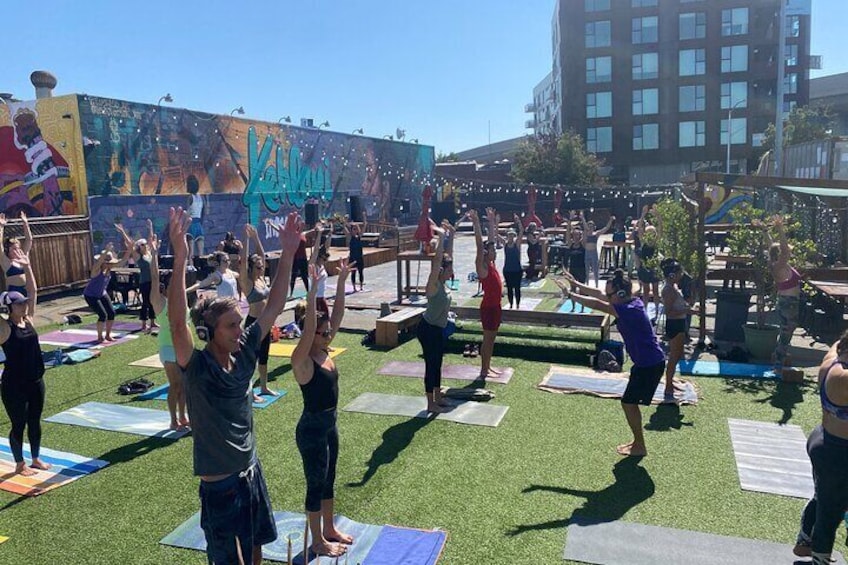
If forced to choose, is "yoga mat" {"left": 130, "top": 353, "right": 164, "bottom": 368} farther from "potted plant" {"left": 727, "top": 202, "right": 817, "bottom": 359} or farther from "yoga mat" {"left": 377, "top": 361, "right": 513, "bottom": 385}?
"potted plant" {"left": 727, "top": 202, "right": 817, "bottom": 359}

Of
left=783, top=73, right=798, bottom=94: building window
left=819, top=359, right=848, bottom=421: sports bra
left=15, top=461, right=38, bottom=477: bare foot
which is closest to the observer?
left=819, top=359, right=848, bottom=421: sports bra

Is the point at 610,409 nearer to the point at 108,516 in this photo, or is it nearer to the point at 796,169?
the point at 108,516

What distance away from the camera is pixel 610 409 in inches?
311

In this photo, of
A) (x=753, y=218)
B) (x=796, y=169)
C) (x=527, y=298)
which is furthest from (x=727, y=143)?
(x=753, y=218)

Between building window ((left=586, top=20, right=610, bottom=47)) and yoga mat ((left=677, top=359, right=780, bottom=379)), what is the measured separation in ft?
171

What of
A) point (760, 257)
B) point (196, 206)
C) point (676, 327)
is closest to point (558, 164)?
point (196, 206)

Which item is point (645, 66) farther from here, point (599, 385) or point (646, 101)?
point (599, 385)

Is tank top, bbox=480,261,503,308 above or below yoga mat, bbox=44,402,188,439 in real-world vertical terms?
above

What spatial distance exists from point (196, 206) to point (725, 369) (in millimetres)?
17005

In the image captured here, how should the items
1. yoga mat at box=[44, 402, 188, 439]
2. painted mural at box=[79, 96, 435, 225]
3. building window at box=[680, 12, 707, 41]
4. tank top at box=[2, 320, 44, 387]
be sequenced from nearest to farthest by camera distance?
tank top at box=[2, 320, 44, 387] → yoga mat at box=[44, 402, 188, 439] → painted mural at box=[79, 96, 435, 225] → building window at box=[680, 12, 707, 41]

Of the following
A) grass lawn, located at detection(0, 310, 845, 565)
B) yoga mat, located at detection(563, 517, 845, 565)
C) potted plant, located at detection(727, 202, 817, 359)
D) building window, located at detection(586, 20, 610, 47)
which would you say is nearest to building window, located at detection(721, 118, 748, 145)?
building window, located at detection(586, 20, 610, 47)

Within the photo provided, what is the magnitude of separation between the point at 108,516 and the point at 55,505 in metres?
0.58

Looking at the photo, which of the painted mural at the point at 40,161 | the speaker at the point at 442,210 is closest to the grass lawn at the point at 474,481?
the painted mural at the point at 40,161

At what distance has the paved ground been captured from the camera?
10.6 metres
